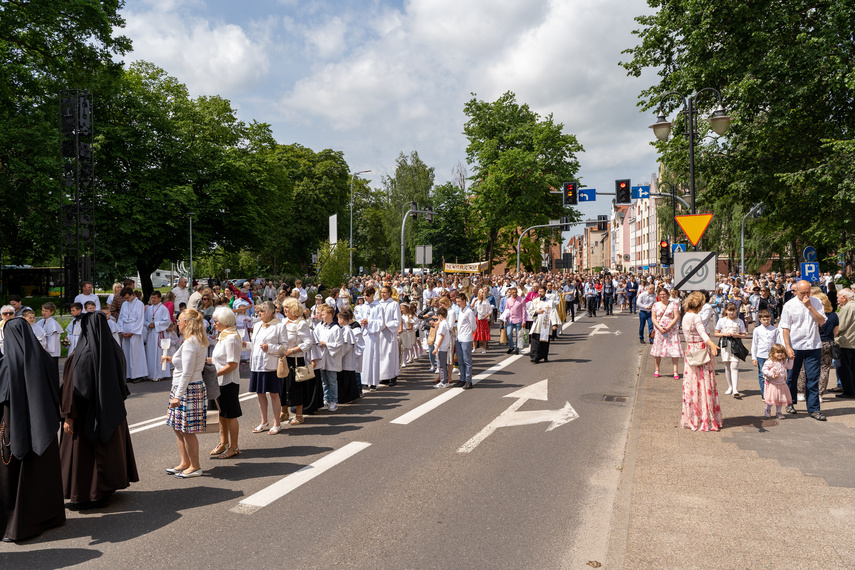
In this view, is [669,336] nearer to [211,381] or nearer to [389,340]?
[389,340]

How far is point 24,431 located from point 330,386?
17.5 ft

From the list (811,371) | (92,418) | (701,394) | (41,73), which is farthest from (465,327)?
(41,73)

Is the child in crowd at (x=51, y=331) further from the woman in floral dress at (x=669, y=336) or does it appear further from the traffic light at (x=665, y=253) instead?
the traffic light at (x=665, y=253)

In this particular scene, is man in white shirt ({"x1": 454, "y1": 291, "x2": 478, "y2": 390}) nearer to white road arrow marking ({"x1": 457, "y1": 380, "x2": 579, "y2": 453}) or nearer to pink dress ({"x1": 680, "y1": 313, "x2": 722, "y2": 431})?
white road arrow marking ({"x1": 457, "y1": 380, "x2": 579, "y2": 453})

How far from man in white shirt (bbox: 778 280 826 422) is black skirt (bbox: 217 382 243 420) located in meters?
7.39

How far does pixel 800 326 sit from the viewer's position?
905cm

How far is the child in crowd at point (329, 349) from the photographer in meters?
9.79

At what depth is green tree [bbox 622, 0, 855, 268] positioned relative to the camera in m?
18.4

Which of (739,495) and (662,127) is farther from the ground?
(662,127)

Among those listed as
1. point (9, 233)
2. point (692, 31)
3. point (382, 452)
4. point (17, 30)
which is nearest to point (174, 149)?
point (9, 233)

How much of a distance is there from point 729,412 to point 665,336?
3243 millimetres

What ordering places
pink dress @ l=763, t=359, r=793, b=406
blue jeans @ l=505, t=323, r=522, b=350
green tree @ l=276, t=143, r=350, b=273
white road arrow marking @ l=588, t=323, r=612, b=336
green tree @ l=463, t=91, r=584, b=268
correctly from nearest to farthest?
pink dress @ l=763, t=359, r=793, b=406 < blue jeans @ l=505, t=323, r=522, b=350 < white road arrow marking @ l=588, t=323, r=612, b=336 < green tree @ l=463, t=91, r=584, b=268 < green tree @ l=276, t=143, r=350, b=273

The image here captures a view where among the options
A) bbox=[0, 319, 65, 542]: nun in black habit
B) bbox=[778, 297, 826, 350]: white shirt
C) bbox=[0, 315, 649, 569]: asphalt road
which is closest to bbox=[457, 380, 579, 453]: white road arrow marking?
bbox=[0, 315, 649, 569]: asphalt road

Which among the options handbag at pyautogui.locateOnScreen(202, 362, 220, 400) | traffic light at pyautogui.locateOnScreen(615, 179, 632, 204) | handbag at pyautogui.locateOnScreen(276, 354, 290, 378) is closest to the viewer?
handbag at pyautogui.locateOnScreen(202, 362, 220, 400)
